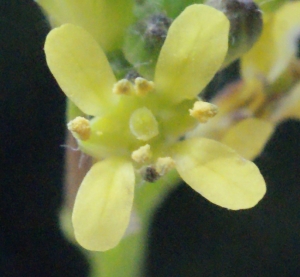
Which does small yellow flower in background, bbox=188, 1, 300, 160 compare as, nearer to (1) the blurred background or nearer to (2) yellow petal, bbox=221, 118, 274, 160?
(2) yellow petal, bbox=221, 118, 274, 160

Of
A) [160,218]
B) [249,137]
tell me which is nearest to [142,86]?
[249,137]

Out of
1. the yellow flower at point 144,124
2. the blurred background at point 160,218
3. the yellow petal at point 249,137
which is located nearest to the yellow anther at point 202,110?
the yellow flower at point 144,124

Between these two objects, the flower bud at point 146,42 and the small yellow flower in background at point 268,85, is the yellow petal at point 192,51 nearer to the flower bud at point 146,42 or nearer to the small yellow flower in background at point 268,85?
the flower bud at point 146,42

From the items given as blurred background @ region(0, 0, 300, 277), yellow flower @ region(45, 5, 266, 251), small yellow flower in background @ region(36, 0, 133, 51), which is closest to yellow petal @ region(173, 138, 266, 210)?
yellow flower @ region(45, 5, 266, 251)

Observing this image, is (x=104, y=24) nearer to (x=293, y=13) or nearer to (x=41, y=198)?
(x=293, y=13)

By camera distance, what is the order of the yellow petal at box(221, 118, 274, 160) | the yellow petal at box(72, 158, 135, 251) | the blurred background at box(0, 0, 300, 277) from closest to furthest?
the yellow petal at box(72, 158, 135, 251)
the yellow petal at box(221, 118, 274, 160)
the blurred background at box(0, 0, 300, 277)

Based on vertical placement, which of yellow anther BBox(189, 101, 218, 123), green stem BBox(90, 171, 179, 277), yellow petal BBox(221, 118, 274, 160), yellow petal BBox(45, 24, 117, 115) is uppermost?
yellow petal BBox(45, 24, 117, 115)

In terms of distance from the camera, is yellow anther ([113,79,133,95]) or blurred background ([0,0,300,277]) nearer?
yellow anther ([113,79,133,95])

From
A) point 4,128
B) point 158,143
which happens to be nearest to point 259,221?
point 4,128
